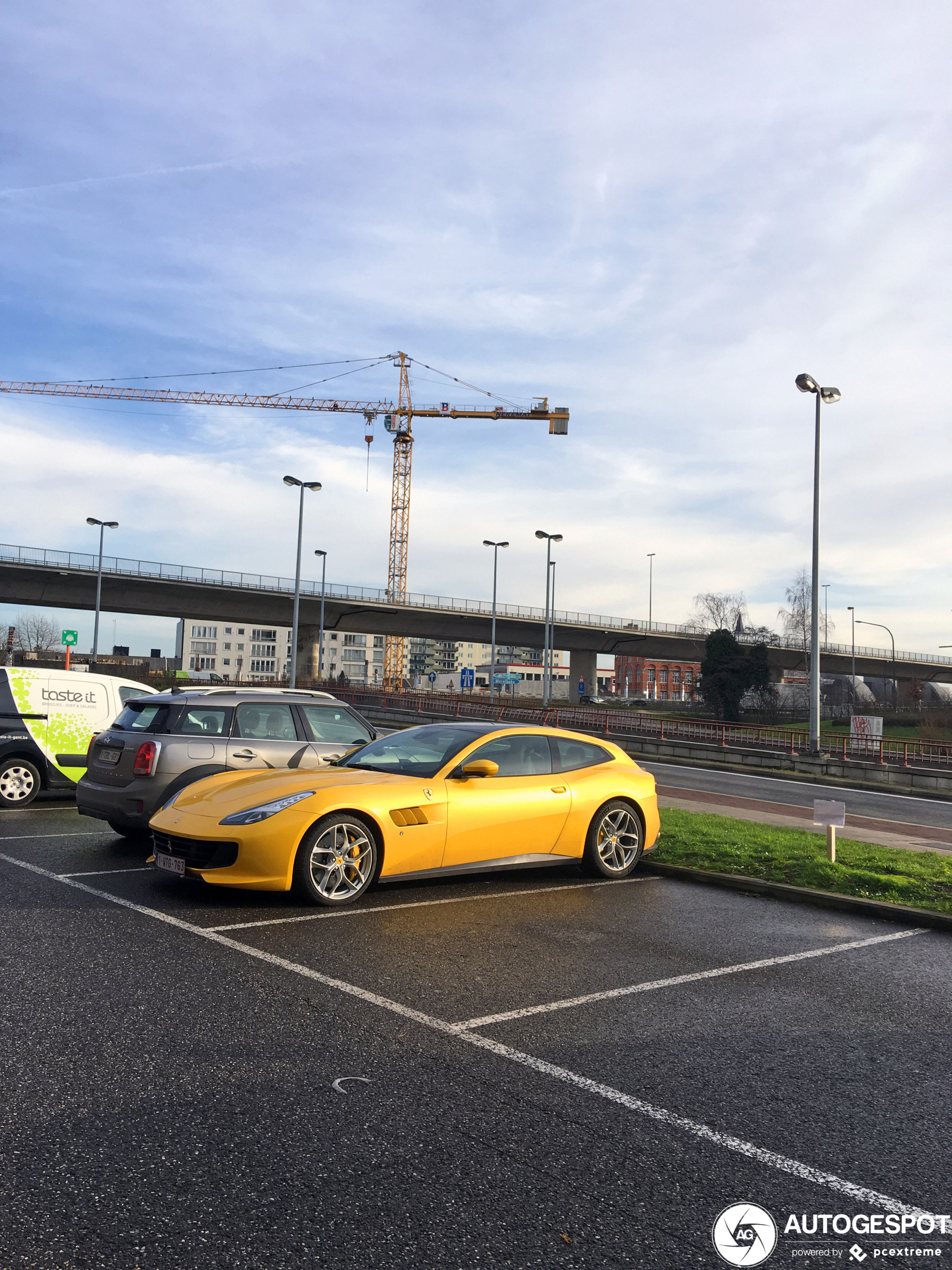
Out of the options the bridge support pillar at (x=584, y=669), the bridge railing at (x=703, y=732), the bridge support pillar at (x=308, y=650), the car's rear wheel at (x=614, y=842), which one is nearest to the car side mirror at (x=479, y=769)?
the car's rear wheel at (x=614, y=842)

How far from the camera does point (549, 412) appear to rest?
334 feet

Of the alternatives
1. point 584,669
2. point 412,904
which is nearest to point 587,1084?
point 412,904

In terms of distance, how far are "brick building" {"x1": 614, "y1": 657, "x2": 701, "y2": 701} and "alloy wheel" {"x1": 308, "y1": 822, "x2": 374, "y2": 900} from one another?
145 metres

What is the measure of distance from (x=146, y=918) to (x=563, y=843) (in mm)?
3508

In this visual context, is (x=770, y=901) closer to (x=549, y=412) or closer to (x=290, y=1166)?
(x=290, y=1166)

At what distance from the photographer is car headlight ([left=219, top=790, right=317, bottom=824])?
6.64m

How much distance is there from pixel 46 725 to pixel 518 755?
6.72m

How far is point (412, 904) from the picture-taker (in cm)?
709

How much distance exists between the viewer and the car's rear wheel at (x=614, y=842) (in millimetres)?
8352

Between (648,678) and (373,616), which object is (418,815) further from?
(648,678)

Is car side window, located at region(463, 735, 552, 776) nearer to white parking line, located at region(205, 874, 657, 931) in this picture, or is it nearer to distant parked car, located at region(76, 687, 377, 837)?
white parking line, located at region(205, 874, 657, 931)

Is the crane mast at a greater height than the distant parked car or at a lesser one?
greater

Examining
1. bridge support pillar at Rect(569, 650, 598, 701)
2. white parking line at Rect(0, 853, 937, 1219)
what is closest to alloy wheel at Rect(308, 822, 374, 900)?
white parking line at Rect(0, 853, 937, 1219)

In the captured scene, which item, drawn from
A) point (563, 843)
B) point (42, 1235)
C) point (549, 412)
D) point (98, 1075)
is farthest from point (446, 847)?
point (549, 412)
